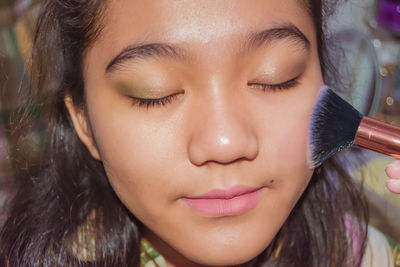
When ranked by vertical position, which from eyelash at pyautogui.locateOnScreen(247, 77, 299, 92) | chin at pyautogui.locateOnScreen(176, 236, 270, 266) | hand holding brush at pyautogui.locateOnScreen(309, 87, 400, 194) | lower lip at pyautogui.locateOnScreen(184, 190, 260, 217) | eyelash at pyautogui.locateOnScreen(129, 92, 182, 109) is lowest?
chin at pyautogui.locateOnScreen(176, 236, 270, 266)

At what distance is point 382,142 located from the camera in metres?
0.48

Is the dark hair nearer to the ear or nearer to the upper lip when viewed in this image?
the ear

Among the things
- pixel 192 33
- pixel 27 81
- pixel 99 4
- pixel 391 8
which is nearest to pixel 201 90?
pixel 192 33

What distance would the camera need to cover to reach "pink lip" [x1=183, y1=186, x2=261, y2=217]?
20.7 inches

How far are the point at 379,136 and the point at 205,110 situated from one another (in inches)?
6.7

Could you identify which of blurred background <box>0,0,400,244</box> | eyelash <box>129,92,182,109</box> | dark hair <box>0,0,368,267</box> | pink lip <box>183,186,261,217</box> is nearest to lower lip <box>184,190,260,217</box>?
pink lip <box>183,186,261,217</box>

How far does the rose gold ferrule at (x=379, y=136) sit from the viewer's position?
1.57 ft

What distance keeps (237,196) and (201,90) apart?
4.7 inches

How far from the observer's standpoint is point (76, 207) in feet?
2.49

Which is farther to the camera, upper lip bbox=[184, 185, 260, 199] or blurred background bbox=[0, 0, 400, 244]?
blurred background bbox=[0, 0, 400, 244]

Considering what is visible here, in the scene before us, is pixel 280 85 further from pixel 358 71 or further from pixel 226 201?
pixel 358 71

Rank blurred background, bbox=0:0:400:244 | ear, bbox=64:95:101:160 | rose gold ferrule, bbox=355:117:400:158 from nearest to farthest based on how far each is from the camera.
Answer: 1. rose gold ferrule, bbox=355:117:400:158
2. ear, bbox=64:95:101:160
3. blurred background, bbox=0:0:400:244

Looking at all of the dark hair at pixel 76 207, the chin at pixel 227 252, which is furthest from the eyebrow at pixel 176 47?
the chin at pixel 227 252

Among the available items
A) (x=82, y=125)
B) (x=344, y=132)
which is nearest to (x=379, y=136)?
(x=344, y=132)
